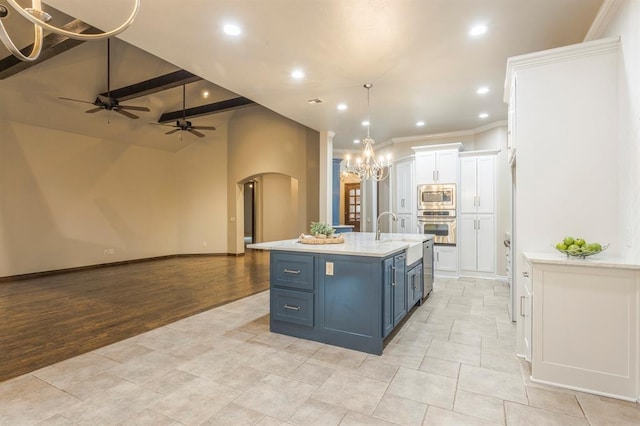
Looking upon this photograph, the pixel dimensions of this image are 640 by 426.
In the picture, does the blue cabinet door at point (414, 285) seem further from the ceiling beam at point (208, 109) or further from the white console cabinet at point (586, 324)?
the ceiling beam at point (208, 109)

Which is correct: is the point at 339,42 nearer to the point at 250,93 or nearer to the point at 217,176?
the point at 250,93

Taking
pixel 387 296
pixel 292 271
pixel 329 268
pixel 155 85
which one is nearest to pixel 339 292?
pixel 329 268

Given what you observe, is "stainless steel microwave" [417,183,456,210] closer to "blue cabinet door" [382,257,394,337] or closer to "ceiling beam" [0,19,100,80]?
"blue cabinet door" [382,257,394,337]

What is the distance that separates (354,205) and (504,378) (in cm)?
888

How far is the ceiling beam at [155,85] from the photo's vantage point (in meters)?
5.14

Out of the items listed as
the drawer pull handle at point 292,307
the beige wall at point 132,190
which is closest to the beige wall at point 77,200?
the beige wall at point 132,190

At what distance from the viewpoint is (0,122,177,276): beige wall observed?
5963mm

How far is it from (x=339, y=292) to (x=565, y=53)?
2.77m

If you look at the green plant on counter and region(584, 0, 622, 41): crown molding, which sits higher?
region(584, 0, 622, 41): crown molding

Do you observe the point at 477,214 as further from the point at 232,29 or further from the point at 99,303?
the point at 99,303

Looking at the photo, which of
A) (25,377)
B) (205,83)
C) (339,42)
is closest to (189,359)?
(25,377)

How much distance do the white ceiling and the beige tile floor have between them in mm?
3013

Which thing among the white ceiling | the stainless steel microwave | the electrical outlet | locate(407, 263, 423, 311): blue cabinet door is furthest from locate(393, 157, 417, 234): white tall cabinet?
the electrical outlet

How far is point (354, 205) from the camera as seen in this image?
36.7 ft
